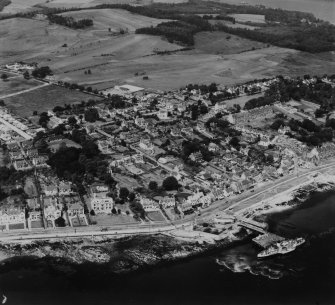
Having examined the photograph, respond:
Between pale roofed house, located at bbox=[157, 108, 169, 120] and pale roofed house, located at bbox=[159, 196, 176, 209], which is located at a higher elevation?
pale roofed house, located at bbox=[157, 108, 169, 120]

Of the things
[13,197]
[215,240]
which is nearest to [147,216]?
[215,240]

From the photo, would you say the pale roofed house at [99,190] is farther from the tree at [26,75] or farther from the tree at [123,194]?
the tree at [26,75]

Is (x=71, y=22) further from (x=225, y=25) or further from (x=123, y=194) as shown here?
(x=123, y=194)

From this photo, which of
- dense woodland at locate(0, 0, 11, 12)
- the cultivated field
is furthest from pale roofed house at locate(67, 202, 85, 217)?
dense woodland at locate(0, 0, 11, 12)

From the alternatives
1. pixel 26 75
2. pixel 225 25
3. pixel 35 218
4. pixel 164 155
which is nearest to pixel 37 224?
pixel 35 218

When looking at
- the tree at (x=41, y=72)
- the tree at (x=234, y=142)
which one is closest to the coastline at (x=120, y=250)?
the tree at (x=234, y=142)

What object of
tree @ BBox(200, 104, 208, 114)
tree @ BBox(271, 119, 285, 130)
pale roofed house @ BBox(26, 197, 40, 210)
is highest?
tree @ BBox(200, 104, 208, 114)

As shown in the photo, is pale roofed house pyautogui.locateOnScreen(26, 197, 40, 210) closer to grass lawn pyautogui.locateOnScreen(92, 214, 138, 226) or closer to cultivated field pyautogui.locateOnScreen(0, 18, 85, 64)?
grass lawn pyautogui.locateOnScreen(92, 214, 138, 226)
